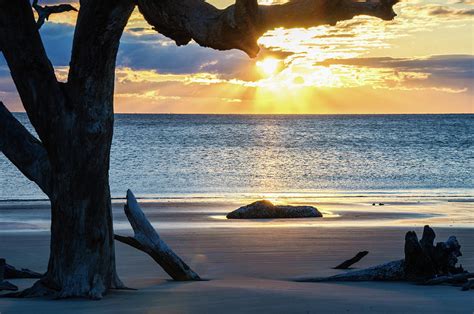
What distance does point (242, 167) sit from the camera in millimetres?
57344

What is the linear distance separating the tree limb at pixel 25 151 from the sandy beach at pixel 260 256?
4.79ft

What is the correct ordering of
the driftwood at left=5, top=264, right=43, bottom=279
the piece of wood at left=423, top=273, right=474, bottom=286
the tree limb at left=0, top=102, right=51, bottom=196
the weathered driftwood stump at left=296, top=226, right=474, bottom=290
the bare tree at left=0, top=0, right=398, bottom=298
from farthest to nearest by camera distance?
the driftwood at left=5, top=264, right=43, bottom=279 → the weathered driftwood stump at left=296, top=226, right=474, bottom=290 → the piece of wood at left=423, top=273, right=474, bottom=286 → the tree limb at left=0, top=102, right=51, bottom=196 → the bare tree at left=0, top=0, right=398, bottom=298

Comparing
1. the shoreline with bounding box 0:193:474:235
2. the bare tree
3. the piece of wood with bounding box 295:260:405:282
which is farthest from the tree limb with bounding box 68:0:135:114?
the shoreline with bounding box 0:193:474:235

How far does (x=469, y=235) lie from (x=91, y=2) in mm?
11779

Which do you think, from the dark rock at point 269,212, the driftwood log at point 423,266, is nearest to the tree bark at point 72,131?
the driftwood log at point 423,266

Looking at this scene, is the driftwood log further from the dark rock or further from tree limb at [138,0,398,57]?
the dark rock

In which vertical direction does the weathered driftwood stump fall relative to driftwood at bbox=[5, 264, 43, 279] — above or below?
above

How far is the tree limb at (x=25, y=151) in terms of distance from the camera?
32.1 feet

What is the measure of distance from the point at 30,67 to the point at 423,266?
5515 millimetres

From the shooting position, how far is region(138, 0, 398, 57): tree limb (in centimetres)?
738

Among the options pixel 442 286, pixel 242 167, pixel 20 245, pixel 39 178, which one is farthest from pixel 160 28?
pixel 242 167

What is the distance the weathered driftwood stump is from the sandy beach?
11.9 inches

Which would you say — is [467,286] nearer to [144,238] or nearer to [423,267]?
[423,267]

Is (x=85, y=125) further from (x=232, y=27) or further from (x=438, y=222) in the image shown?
(x=438, y=222)
